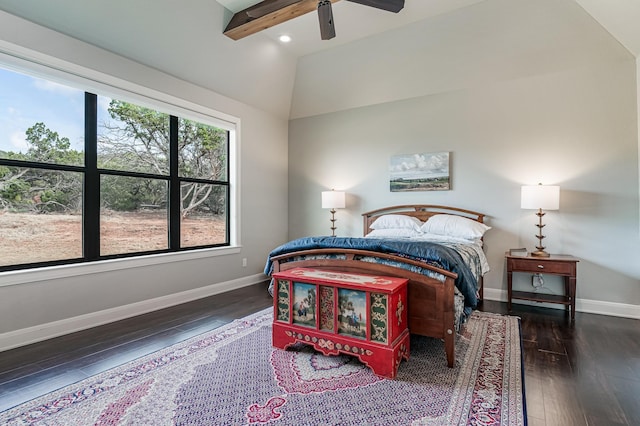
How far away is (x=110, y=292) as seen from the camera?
3242 millimetres

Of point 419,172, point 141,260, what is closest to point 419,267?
point 419,172

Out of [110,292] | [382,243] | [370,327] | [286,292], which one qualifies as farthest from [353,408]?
[110,292]

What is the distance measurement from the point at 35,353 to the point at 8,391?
24.2 inches

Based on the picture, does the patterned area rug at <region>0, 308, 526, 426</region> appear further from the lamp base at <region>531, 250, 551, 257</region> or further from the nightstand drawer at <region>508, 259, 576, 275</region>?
the lamp base at <region>531, 250, 551, 257</region>

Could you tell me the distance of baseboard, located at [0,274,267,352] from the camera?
263 centimetres

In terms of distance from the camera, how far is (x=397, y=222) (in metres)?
4.34

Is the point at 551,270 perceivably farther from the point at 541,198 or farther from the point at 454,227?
the point at 454,227

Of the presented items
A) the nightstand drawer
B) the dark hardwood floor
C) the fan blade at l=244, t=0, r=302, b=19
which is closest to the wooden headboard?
the nightstand drawer

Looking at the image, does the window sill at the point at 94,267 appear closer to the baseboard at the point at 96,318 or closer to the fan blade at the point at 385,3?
the baseboard at the point at 96,318

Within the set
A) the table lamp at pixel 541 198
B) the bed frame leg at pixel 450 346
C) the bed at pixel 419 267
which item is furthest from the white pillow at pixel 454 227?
the bed frame leg at pixel 450 346

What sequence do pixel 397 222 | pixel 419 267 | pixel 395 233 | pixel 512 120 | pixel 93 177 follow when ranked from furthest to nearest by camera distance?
pixel 397 222, pixel 395 233, pixel 512 120, pixel 93 177, pixel 419 267

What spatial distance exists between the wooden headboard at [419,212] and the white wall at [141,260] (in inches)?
61.7

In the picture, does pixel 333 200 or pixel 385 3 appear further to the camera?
pixel 333 200

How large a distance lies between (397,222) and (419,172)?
817 millimetres
